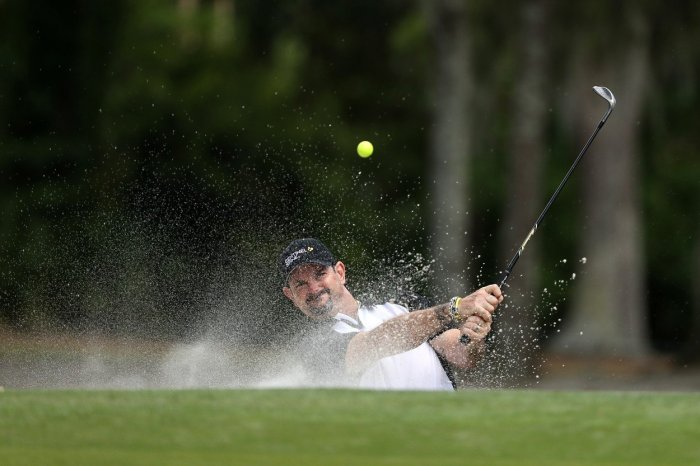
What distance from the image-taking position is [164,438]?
544cm

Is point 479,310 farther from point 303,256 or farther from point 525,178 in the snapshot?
point 525,178

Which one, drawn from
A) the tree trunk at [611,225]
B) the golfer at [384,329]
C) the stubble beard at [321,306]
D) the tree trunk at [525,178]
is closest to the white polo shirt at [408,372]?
the golfer at [384,329]

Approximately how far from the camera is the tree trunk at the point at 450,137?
20547 millimetres

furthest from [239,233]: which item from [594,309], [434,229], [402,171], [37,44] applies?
[402,171]

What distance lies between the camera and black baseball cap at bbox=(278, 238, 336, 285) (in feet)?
27.6

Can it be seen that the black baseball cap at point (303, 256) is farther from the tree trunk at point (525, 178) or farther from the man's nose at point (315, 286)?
the tree trunk at point (525, 178)

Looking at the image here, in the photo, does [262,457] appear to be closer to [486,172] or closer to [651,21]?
[651,21]

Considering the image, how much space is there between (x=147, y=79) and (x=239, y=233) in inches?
513

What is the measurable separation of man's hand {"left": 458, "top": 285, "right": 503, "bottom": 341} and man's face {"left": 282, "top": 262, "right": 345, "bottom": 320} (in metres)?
1.05

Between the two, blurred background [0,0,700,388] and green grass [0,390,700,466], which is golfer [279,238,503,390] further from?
blurred background [0,0,700,388]

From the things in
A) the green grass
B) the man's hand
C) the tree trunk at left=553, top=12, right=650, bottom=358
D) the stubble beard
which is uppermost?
the tree trunk at left=553, top=12, right=650, bottom=358

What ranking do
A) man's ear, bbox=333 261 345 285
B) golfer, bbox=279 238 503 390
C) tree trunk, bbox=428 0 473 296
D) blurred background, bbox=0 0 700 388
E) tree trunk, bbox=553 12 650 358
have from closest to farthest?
1. golfer, bbox=279 238 503 390
2. man's ear, bbox=333 261 345 285
3. blurred background, bbox=0 0 700 388
4. tree trunk, bbox=428 0 473 296
5. tree trunk, bbox=553 12 650 358

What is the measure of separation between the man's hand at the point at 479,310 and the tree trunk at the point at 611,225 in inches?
557

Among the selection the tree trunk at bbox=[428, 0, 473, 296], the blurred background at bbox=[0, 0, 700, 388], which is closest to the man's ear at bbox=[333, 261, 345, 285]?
the blurred background at bbox=[0, 0, 700, 388]
